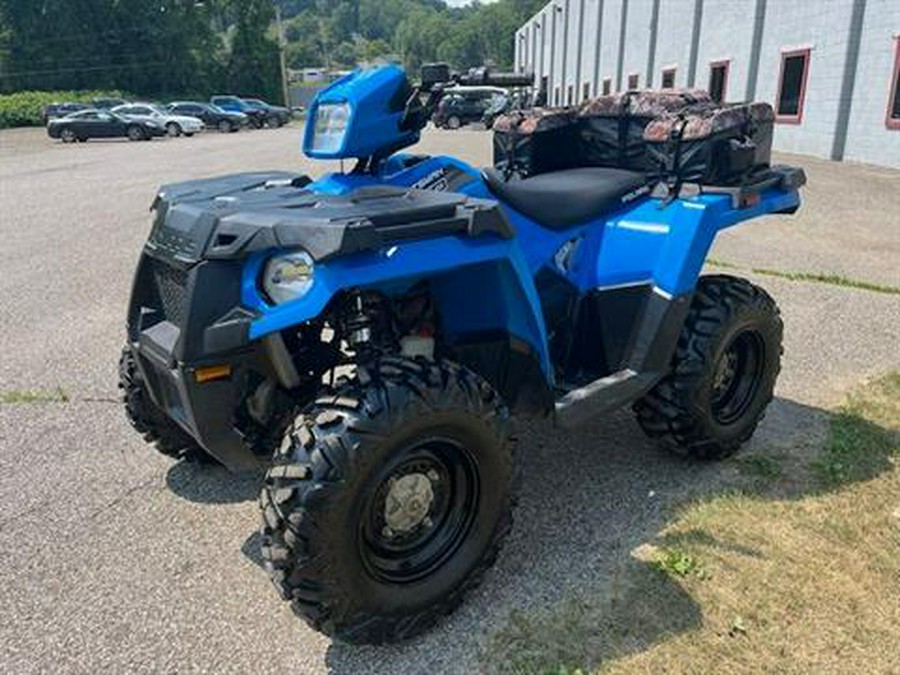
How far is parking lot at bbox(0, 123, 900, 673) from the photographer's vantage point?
268cm

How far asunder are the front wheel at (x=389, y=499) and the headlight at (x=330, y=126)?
0.85 m

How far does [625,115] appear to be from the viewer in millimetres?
3844

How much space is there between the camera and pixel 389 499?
8.59 feet

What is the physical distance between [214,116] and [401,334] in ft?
131

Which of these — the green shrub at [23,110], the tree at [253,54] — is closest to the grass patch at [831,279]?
the green shrub at [23,110]

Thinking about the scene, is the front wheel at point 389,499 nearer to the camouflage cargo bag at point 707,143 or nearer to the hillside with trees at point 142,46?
the camouflage cargo bag at point 707,143

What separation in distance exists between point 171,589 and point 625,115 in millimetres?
2855

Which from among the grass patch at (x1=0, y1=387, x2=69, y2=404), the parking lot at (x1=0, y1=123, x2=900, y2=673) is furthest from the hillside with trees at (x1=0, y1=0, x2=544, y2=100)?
the grass patch at (x1=0, y1=387, x2=69, y2=404)

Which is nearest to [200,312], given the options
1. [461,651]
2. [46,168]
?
[461,651]

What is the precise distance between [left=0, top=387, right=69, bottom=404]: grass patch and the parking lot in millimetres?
16

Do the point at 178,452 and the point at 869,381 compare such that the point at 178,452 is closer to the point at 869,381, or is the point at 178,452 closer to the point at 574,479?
the point at 574,479

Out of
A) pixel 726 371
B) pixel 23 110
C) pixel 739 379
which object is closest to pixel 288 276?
pixel 726 371

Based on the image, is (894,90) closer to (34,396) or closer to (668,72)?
(668,72)

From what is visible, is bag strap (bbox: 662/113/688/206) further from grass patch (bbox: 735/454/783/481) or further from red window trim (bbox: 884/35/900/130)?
red window trim (bbox: 884/35/900/130)
